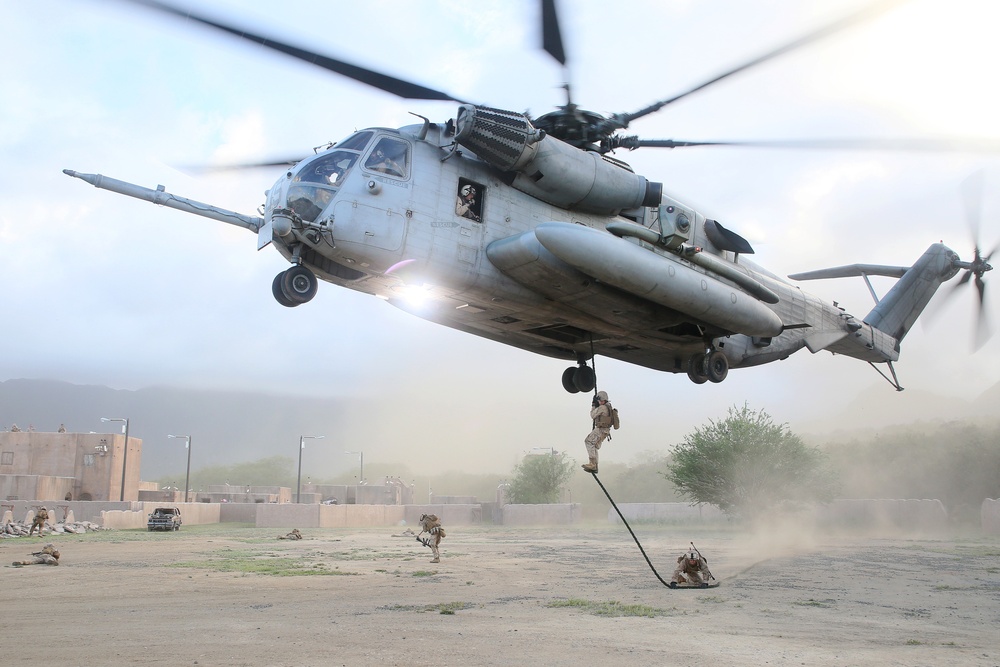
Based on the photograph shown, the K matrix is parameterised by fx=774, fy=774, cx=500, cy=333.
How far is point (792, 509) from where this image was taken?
1471 inches

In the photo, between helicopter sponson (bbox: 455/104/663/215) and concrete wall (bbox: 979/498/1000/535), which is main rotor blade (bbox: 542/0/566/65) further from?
concrete wall (bbox: 979/498/1000/535)

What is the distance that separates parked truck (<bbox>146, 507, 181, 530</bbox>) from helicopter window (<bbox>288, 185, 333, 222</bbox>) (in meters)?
25.6

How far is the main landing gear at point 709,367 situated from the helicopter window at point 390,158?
6945 mm

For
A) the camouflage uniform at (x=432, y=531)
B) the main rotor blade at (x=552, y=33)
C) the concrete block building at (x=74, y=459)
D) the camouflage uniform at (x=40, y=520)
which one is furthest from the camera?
the concrete block building at (x=74, y=459)

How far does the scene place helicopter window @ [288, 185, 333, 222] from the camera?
36.1 feet

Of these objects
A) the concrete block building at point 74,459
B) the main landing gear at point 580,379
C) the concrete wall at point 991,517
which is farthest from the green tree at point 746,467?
the concrete block building at point 74,459

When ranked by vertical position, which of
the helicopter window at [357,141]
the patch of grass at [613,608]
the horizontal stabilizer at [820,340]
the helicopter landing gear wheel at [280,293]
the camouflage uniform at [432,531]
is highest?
the helicopter window at [357,141]

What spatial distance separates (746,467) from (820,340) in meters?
19.9

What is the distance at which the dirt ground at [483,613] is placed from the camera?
661cm

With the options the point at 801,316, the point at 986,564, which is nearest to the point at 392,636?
the point at 801,316

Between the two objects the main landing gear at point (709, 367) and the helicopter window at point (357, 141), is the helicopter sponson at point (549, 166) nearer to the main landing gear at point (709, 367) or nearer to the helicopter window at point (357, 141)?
the helicopter window at point (357, 141)

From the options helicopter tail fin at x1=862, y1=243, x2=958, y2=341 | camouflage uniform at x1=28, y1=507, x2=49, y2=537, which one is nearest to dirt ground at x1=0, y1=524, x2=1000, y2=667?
helicopter tail fin at x1=862, y1=243, x2=958, y2=341

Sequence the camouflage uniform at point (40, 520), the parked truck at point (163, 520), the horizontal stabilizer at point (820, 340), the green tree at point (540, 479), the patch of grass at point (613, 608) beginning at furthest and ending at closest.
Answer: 1. the green tree at point (540, 479)
2. the parked truck at point (163, 520)
3. the camouflage uniform at point (40, 520)
4. the horizontal stabilizer at point (820, 340)
5. the patch of grass at point (613, 608)

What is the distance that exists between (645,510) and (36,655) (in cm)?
5065
